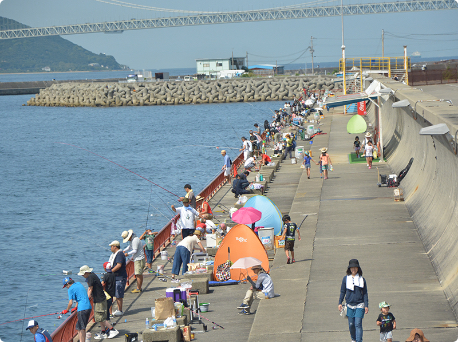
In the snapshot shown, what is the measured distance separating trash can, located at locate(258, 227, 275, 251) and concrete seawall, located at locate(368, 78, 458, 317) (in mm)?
4020

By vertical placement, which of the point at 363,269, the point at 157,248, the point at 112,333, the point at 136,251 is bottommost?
the point at 112,333

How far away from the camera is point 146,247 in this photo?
16.6m

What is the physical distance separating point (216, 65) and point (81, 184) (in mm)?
93284

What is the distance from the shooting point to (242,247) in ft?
48.0

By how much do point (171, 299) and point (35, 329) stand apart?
2.56m

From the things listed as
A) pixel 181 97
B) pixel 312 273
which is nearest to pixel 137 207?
pixel 312 273

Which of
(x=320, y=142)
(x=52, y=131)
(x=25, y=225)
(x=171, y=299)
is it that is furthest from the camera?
(x=52, y=131)

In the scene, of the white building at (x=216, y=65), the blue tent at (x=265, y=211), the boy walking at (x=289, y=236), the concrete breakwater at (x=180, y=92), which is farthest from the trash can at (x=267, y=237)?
the white building at (x=216, y=65)

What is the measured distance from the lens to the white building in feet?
435

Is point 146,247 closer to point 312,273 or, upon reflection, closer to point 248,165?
point 312,273

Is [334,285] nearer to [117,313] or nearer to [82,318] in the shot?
[117,313]

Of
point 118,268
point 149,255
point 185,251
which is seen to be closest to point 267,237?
point 185,251

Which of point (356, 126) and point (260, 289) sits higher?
point (356, 126)

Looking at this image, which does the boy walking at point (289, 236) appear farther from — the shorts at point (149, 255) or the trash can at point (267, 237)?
the shorts at point (149, 255)
